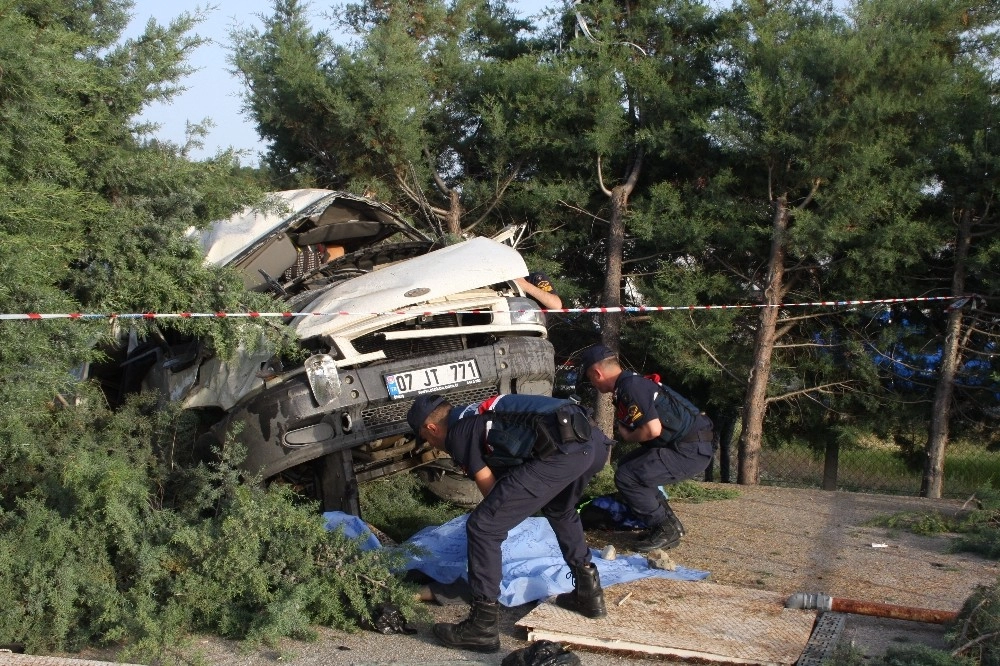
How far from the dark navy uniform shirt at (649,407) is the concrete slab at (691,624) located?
1.29 meters

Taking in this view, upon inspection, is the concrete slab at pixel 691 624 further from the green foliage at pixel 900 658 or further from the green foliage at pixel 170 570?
the green foliage at pixel 170 570

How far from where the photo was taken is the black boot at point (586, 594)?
4641 mm

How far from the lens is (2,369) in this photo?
5355mm

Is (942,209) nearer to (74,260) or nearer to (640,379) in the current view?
(640,379)

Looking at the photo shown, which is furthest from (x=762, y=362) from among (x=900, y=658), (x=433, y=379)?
(x=900, y=658)

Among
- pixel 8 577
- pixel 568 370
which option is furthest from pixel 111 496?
pixel 568 370

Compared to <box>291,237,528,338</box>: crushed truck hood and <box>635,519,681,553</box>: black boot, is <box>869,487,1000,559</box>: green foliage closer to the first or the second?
<box>635,519,681,553</box>: black boot

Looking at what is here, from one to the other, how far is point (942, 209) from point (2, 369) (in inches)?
315

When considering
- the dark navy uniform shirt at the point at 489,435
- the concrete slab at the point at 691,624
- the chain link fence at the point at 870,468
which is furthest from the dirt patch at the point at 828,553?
the chain link fence at the point at 870,468

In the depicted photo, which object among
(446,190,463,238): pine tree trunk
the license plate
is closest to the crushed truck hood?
the license plate

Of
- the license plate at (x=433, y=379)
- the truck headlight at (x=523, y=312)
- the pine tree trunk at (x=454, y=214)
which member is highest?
the pine tree trunk at (x=454, y=214)

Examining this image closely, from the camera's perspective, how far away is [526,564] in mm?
5223

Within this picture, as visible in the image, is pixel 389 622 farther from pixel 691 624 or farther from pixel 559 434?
pixel 691 624

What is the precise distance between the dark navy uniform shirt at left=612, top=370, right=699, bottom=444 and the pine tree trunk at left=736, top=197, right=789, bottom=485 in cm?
326
